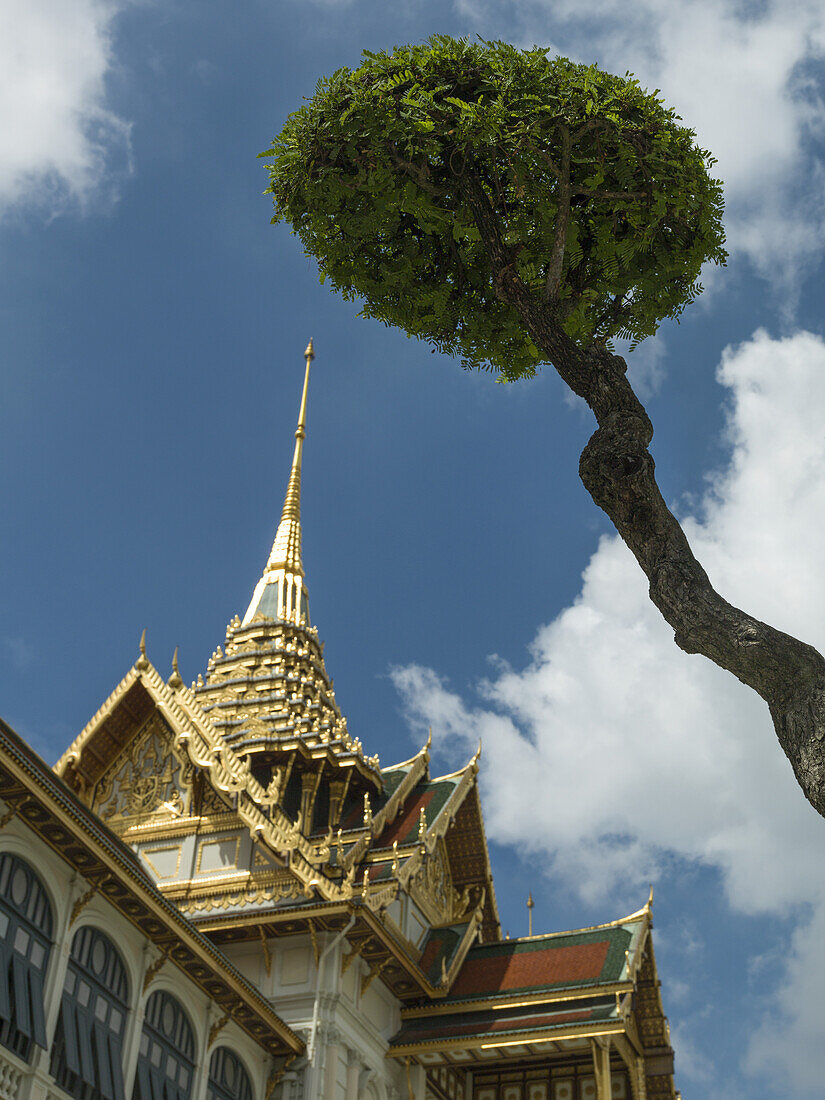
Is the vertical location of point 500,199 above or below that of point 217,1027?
above

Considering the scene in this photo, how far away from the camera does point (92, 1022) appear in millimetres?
16250

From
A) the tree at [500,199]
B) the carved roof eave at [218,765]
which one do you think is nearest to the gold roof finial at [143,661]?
the carved roof eave at [218,765]

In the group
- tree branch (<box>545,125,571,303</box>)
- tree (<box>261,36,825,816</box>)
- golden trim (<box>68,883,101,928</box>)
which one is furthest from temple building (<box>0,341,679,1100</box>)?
tree branch (<box>545,125,571,303</box>)

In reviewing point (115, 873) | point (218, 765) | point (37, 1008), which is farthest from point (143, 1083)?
point (218, 765)

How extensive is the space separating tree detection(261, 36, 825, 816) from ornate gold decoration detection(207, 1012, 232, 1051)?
38.2ft

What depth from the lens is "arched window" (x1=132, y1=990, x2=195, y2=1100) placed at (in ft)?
56.5

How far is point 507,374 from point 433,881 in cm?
1707

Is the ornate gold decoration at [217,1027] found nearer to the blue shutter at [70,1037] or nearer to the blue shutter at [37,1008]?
the blue shutter at [70,1037]

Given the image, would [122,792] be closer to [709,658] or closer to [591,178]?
[591,178]

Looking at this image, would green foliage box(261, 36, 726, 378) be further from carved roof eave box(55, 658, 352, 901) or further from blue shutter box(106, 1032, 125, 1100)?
carved roof eave box(55, 658, 352, 901)

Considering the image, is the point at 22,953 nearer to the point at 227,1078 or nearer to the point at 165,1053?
the point at 165,1053

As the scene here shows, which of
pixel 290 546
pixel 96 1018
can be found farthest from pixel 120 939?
pixel 290 546

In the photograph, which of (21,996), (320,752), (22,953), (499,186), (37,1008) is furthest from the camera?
(320,752)

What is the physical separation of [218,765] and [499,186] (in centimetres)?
1571
